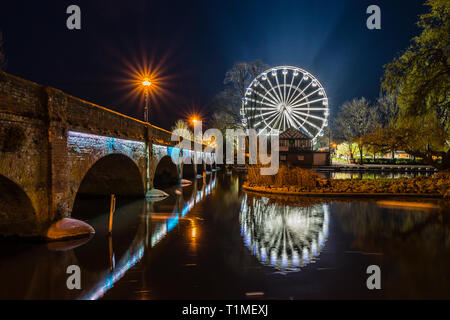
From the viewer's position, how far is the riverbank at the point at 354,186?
14969 mm

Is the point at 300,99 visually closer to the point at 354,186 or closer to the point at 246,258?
the point at 354,186

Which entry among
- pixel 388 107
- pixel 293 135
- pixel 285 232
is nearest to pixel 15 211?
pixel 285 232

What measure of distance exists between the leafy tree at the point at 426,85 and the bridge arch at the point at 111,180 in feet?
52.7

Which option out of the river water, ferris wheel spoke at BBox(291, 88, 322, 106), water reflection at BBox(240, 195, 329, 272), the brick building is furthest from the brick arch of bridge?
the brick building

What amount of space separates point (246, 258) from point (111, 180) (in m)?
13.0

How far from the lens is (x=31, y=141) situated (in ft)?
23.5

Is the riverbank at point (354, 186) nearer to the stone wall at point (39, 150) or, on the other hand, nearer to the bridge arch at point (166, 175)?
the stone wall at point (39, 150)

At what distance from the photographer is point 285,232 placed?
8.55 m

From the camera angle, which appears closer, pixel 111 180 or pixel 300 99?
pixel 111 180

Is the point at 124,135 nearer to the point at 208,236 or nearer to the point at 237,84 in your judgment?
the point at 208,236

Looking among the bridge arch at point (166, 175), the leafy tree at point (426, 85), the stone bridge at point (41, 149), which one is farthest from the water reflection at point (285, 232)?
the bridge arch at point (166, 175)
